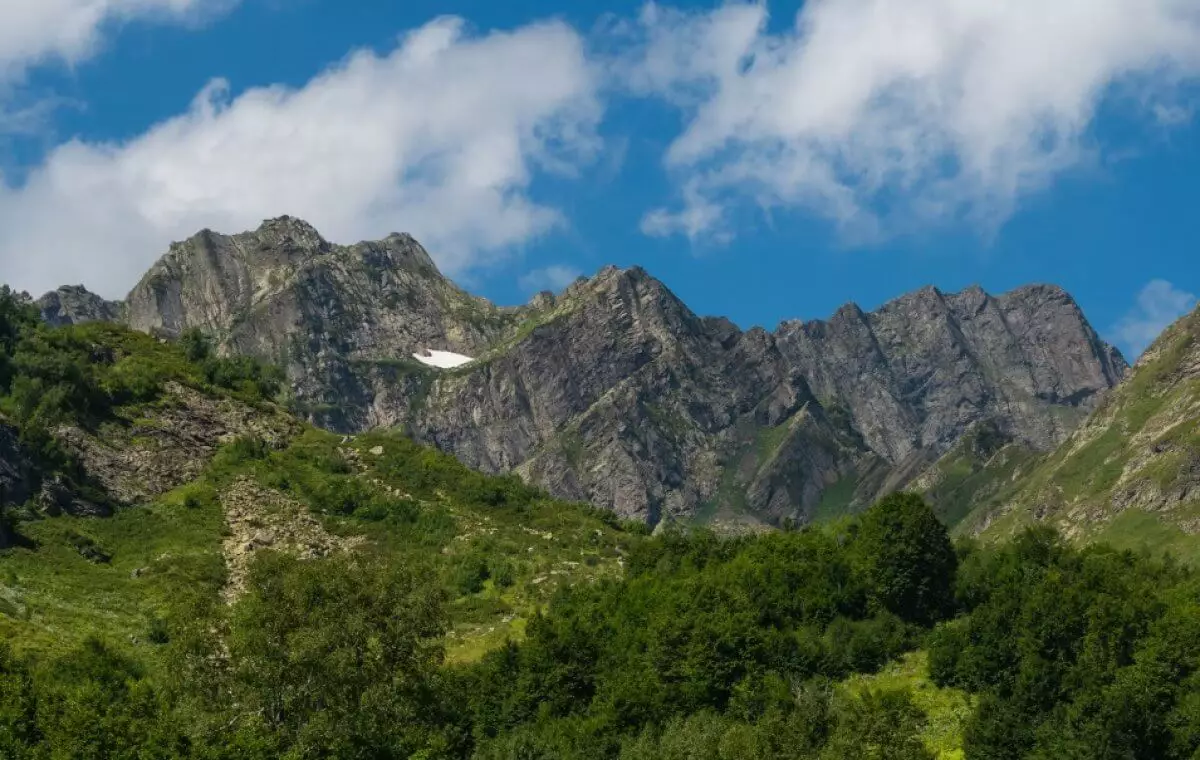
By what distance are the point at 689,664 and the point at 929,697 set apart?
16910mm

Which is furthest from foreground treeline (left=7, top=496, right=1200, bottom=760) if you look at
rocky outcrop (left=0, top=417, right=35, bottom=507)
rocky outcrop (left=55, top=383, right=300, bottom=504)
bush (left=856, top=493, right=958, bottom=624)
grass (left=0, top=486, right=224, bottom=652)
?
rocky outcrop (left=55, top=383, right=300, bottom=504)

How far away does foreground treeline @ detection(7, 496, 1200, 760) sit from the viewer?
70.1 metres

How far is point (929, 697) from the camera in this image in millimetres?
96375

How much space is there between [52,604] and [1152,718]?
77.4m

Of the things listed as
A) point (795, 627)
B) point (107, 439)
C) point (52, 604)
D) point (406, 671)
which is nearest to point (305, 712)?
point (406, 671)

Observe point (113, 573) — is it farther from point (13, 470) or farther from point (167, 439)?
point (167, 439)

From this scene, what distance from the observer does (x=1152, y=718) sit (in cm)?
8419

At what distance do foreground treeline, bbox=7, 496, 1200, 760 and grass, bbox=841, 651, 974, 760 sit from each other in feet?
4.06

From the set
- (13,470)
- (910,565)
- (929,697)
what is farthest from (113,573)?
(929,697)

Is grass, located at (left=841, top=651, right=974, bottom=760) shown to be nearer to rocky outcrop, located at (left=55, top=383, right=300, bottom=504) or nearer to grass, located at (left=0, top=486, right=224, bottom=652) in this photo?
grass, located at (left=0, top=486, right=224, bottom=652)

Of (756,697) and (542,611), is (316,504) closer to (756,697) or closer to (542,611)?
(542,611)

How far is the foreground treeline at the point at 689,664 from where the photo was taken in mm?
70062

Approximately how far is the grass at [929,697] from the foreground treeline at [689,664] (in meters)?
1.24

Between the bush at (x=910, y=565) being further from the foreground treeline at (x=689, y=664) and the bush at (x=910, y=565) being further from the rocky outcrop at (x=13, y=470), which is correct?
the rocky outcrop at (x=13, y=470)
